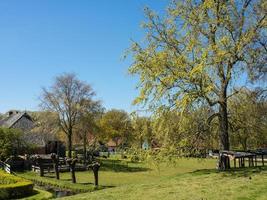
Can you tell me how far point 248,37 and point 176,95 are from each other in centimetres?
441

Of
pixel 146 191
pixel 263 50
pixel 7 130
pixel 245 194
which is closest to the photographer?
pixel 245 194

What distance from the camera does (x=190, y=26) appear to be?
2158cm

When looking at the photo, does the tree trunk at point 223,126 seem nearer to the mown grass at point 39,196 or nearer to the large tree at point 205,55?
the large tree at point 205,55

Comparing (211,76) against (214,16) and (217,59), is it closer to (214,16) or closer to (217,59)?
(217,59)

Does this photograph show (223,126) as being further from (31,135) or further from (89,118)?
(31,135)

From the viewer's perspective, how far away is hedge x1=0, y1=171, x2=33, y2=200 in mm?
24906

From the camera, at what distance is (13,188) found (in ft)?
83.3

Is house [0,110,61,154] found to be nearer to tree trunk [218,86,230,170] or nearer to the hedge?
the hedge

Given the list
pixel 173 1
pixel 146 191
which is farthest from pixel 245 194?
pixel 173 1

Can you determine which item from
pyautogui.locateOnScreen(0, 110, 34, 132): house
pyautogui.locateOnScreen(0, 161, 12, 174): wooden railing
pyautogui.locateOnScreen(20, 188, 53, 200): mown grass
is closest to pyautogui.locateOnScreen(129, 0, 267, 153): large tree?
pyautogui.locateOnScreen(20, 188, 53, 200): mown grass

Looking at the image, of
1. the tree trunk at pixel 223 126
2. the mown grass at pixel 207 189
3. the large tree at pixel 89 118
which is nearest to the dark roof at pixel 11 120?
the large tree at pixel 89 118

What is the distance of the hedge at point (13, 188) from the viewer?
24.9m

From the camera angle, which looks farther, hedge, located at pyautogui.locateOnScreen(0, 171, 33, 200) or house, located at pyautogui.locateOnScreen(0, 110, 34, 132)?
house, located at pyautogui.locateOnScreen(0, 110, 34, 132)

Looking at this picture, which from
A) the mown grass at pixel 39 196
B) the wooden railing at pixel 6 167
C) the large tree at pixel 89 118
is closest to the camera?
the mown grass at pixel 39 196
